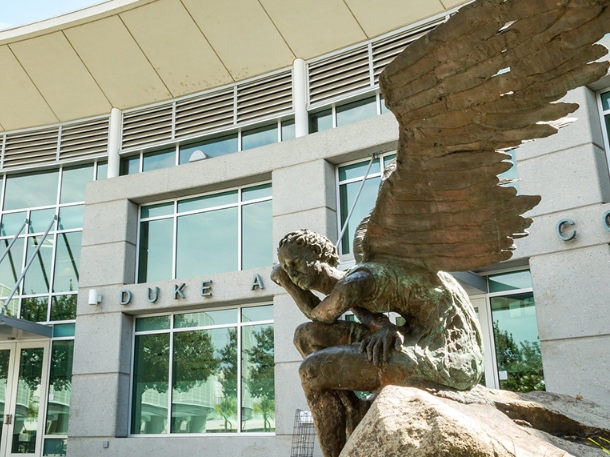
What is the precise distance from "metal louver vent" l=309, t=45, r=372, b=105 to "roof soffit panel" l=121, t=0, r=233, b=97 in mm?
1931

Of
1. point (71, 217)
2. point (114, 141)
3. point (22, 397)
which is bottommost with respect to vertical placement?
point (22, 397)

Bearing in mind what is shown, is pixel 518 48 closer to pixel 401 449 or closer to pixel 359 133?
pixel 401 449

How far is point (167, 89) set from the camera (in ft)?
46.0

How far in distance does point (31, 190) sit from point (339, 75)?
788cm

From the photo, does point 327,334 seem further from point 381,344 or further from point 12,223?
point 12,223

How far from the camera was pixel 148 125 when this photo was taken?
14344 millimetres

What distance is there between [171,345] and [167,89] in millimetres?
5242

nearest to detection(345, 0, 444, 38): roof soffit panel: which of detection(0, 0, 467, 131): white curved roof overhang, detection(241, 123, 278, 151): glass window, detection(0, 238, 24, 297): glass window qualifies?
detection(0, 0, 467, 131): white curved roof overhang

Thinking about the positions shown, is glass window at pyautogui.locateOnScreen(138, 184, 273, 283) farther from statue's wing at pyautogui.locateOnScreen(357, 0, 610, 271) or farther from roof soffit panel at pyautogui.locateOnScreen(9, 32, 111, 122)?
statue's wing at pyautogui.locateOnScreen(357, 0, 610, 271)

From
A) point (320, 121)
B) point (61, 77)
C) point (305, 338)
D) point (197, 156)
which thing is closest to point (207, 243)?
point (197, 156)

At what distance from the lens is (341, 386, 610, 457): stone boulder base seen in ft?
8.06

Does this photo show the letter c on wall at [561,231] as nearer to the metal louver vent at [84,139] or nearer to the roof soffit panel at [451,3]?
the roof soffit panel at [451,3]

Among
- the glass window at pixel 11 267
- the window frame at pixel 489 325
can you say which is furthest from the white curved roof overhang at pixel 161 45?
the window frame at pixel 489 325

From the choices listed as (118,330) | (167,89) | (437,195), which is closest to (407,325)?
(437,195)
